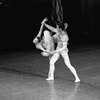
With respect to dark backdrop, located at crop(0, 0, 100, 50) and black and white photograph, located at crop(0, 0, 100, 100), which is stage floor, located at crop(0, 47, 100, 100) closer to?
black and white photograph, located at crop(0, 0, 100, 100)

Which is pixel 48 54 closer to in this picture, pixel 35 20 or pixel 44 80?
pixel 44 80

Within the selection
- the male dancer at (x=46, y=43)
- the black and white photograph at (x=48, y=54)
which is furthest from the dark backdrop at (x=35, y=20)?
the male dancer at (x=46, y=43)

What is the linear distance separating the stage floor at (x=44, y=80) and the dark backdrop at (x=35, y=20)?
738 cm

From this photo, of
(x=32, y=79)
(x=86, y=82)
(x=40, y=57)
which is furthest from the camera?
(x=40, y=57)

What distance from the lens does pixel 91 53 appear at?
16453mm

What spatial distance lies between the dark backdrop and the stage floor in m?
7.38

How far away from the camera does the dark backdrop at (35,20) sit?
23250mm

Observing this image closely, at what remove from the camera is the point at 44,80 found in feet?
33.8

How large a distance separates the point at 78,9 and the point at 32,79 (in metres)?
16.3

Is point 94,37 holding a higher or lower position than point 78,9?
lower

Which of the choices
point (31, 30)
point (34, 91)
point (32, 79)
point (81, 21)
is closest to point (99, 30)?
point (81, 21)

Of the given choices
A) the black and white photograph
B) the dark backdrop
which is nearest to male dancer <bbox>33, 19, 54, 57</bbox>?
the black and white photograph

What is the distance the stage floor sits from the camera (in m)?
8.37

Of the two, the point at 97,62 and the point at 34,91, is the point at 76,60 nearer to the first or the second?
the point at 97,62
